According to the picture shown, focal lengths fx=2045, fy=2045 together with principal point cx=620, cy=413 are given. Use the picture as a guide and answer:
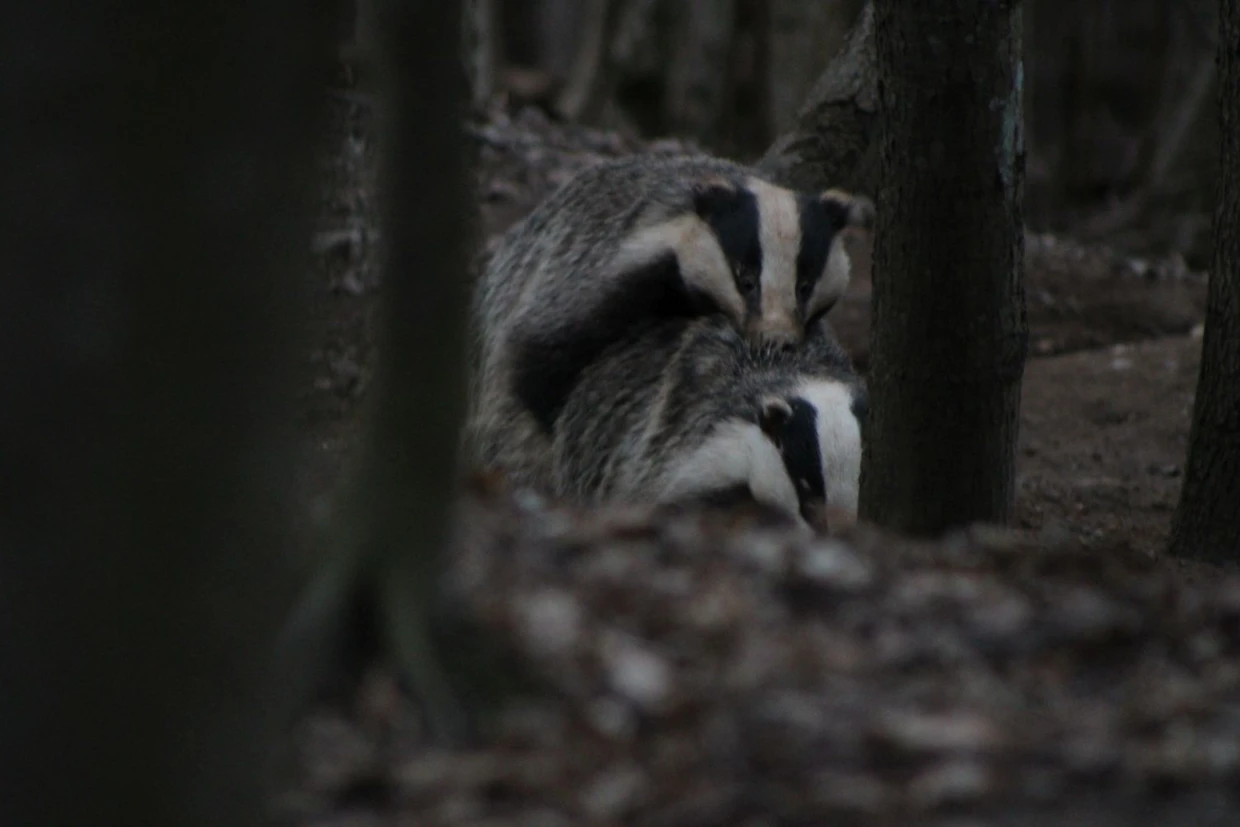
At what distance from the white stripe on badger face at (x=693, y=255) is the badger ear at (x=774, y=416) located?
0.50 metres

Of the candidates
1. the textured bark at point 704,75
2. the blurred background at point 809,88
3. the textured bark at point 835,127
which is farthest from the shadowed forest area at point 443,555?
the textured bark at point 704,75

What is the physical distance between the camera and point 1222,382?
4891 millimetres

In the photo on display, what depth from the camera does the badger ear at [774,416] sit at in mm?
5352

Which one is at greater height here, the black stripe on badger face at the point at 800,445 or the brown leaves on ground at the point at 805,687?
the brown leaves on ground at the point at 805,687

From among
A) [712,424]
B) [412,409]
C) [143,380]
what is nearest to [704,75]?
[712,424]

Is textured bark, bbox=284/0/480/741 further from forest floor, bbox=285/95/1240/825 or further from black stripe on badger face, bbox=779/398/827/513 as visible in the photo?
black stripe on badger face, bbox=779/398/827/513

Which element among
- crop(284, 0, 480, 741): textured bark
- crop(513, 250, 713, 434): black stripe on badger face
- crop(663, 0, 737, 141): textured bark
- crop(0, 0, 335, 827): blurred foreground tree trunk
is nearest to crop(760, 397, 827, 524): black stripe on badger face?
crop(513, 250, 713, 434): black stripe on badger face

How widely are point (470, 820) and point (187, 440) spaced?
3.10 feet

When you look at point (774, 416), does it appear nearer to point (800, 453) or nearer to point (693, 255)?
Result: point (800, 453)

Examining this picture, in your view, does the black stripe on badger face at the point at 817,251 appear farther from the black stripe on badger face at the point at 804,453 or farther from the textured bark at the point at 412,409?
the textured bark at the point at 412,409

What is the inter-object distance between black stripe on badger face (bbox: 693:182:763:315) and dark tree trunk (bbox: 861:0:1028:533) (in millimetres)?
1150

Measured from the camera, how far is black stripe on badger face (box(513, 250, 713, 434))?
6.02 meters

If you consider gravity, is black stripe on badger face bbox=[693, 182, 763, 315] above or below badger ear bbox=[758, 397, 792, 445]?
above

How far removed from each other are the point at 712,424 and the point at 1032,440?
2.02m
